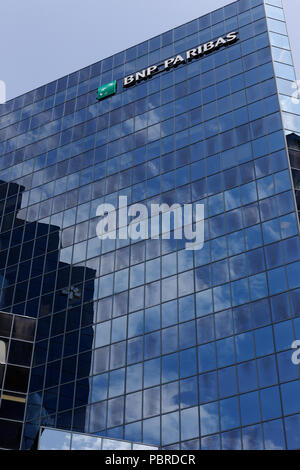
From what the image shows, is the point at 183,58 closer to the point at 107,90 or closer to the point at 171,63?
the point at 171,63

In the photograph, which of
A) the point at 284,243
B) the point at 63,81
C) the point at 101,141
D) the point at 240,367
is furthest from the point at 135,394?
the point at 63,81

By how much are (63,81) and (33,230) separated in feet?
81.6

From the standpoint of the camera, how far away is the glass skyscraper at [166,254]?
57.0m

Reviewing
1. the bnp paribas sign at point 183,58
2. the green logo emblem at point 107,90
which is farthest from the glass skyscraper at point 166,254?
the green logo emblem at point 107,90

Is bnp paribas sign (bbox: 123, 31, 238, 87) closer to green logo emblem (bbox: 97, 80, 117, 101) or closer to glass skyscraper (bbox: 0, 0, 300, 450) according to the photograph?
glass skyscraper (bbox: 0, 0, 300, 450)

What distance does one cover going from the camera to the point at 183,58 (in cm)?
8425

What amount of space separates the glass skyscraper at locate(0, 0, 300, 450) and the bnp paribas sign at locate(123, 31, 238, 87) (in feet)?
0.71

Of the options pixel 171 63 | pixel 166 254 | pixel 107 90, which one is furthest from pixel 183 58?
pixel 166 254

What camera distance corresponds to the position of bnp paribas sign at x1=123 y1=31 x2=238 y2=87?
81500 millimetres

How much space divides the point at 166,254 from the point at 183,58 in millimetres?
27844

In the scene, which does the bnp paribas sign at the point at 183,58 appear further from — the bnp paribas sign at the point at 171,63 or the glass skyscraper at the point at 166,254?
the glass skyscraper at the point at 166,254

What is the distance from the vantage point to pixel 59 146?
286ft

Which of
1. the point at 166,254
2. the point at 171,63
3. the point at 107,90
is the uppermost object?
the point at 107,90

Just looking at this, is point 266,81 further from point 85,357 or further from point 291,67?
point 85,357
